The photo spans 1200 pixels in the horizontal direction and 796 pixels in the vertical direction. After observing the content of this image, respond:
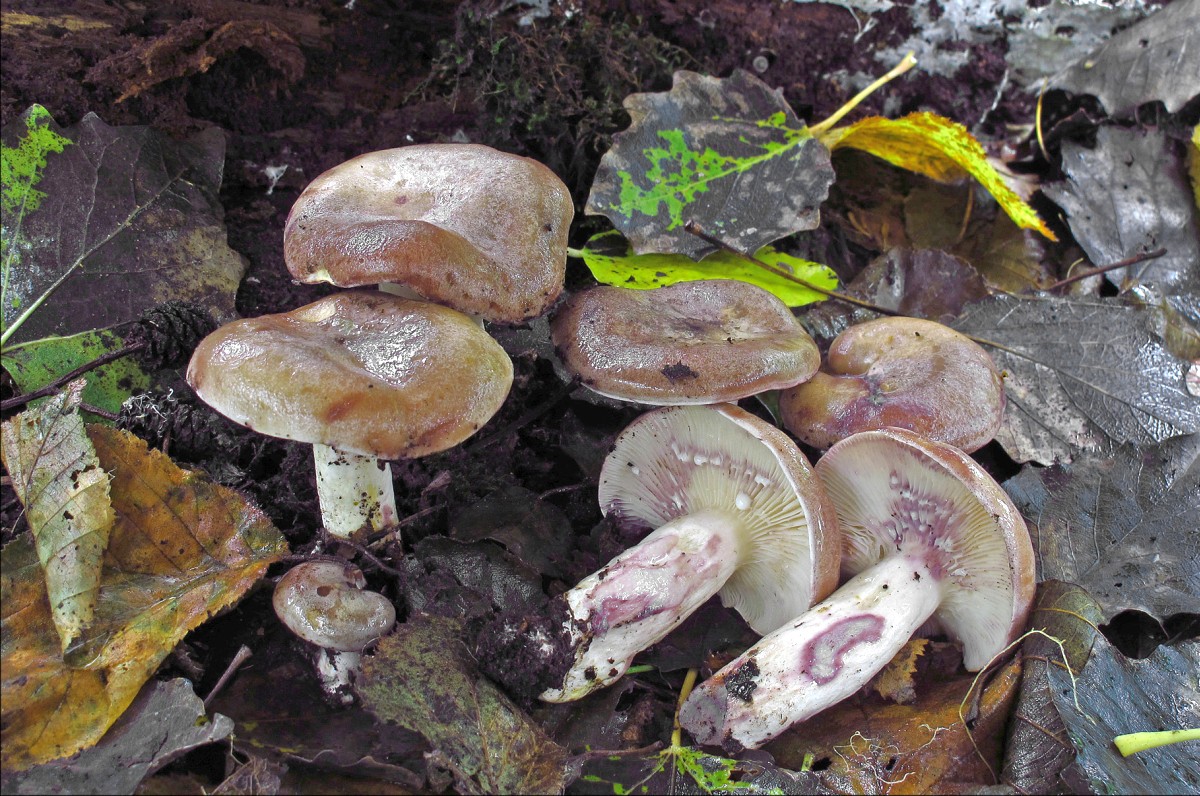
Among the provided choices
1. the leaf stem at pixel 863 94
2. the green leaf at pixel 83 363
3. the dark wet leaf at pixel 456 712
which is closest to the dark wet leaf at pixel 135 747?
the dark wet leaf at pixel 456 712

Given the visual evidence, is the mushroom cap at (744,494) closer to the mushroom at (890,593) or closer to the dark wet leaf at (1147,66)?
the mushroom at (890,593)

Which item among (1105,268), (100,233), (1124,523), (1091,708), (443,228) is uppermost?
(443,228)

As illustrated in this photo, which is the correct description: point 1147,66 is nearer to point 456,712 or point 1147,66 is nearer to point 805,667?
point 805,667

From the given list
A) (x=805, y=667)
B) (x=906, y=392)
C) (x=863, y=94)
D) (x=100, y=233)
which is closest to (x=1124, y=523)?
(x=906, y=392)

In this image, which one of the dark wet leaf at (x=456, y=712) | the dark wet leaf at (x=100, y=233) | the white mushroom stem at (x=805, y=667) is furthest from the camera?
the dark wet leaf at (x=100, y=233)

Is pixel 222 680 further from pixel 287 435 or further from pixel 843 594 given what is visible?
pixel 843 594

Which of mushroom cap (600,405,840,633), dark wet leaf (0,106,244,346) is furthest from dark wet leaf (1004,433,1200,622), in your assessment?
dark wet leaf (0,106,244,346)
